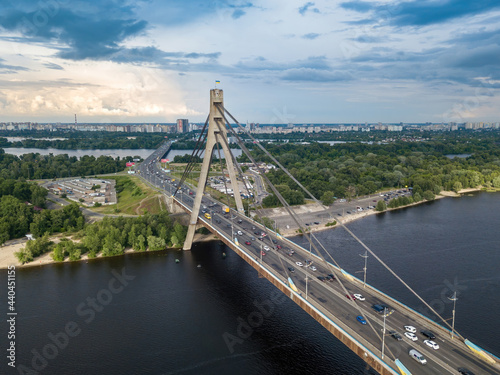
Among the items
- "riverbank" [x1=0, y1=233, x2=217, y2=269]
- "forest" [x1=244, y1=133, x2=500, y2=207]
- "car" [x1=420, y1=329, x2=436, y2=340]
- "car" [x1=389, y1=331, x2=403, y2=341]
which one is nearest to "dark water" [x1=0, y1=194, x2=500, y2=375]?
"riverbank" [x1=0, y1=233, x2=217, y2=269]

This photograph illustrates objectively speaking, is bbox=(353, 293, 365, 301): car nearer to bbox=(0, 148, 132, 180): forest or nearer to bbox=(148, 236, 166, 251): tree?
bbox=(148, 236, 166, 251): tree

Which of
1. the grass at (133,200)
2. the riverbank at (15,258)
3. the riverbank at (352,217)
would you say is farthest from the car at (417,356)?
the grass at (133,200)

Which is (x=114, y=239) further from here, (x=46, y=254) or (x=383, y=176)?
(x=383, y=176)

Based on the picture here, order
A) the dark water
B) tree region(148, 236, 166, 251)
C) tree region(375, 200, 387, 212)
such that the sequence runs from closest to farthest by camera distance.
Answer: the dark water
tree region(148, 236, 166, 251)
tree region(375, 200, 387, 212)

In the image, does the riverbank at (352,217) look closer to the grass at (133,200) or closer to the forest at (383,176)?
the forest at (383,176)

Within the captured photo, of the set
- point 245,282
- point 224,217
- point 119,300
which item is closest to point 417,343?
point 245,282

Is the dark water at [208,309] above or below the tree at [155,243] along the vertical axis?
below

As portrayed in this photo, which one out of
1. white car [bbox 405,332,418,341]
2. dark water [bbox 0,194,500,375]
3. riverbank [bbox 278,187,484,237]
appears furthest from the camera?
riverbank [bbox 278,187,484,237]

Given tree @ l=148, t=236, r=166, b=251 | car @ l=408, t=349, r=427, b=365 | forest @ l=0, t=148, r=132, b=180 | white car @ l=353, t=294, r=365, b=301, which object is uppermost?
forest @ l=0, t=148, r=132, b=180
